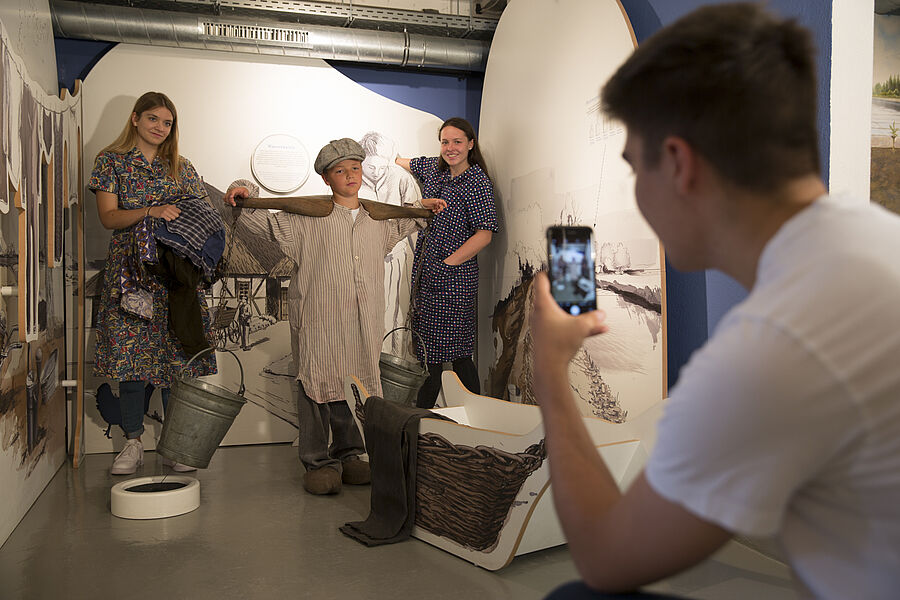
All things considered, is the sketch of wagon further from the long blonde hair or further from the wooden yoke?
the wooden yoke

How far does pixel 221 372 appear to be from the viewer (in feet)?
16.6

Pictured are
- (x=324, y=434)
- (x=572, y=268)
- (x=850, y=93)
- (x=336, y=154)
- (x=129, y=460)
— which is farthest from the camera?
(x=129, y=460)

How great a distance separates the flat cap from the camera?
4.11m

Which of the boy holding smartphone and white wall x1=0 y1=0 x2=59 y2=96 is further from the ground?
white wall x1=0 y1=0 x2=59 y2=96

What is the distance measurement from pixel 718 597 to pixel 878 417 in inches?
76.7

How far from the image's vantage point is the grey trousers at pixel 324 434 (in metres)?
3.92

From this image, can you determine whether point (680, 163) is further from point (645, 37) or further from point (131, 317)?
point (131, 317)

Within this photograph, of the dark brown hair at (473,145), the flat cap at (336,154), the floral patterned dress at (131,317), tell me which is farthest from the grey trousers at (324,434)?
the dark brown hair at (473,145)

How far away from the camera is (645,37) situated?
12.1ft

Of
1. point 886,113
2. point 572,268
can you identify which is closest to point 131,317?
point 572,268

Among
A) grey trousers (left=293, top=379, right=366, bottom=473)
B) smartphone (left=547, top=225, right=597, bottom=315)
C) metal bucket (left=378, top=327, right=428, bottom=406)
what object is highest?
smartphone (left=547, top=225, right=597, bottom=315)

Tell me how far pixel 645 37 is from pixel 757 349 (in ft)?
10.8

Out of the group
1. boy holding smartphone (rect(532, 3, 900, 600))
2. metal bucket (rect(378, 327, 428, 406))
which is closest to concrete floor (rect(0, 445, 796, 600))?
metal bucket (rect(378, 327, 428, 406))

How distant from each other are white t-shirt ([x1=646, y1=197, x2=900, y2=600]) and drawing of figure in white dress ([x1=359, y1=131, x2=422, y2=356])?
454 centimetres
